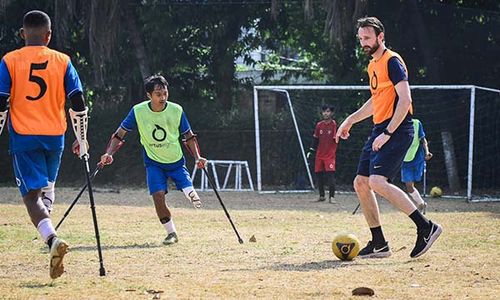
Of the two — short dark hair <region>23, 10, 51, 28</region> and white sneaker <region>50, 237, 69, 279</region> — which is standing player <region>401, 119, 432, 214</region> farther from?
white sneaker <region>50, 237, 69, 279</region>

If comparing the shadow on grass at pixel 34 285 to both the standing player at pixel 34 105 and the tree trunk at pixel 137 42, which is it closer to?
the standing player at pixel 34 105

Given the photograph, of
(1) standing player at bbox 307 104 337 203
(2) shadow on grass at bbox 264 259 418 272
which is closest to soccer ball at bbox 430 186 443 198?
(1) standing player at bbox 307 104 337 203

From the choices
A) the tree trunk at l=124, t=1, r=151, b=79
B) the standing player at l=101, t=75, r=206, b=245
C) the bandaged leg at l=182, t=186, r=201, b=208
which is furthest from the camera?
the tree trunk at l=124, t=1, r=151, b=79

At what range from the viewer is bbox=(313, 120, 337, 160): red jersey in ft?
65.7

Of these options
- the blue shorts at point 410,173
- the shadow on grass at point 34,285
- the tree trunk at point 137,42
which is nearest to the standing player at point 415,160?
the blue shorts at point 410,173

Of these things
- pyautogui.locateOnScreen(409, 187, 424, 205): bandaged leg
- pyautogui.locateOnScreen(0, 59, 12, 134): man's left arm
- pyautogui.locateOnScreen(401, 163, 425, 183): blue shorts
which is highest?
pyautogui.locateOnScreen(0, 59, 12, 134): man's left arm

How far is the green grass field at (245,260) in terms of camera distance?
7.50 m

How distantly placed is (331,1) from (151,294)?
15.7 metres

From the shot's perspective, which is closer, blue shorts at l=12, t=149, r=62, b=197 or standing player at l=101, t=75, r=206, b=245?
blue shorts at l=12, t=149, r=62, b=197

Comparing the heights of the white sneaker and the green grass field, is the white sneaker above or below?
above

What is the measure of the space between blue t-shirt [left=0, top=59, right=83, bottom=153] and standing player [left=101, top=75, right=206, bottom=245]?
306 cm

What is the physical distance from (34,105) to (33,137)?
26 centimetres

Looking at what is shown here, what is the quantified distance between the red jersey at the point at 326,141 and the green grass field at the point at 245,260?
333 cm

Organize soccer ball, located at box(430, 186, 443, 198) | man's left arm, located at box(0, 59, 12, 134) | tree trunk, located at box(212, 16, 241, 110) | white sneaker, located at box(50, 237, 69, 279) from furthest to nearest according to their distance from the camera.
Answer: tree trunk, located at box(212, 16, 241, 110)
soccer ball, located at box(430, 186, 443, 198)
man's left arm, located at box(0, 59, 12, 134)
white sneaker, located at box(50, 237, 69, 279)
